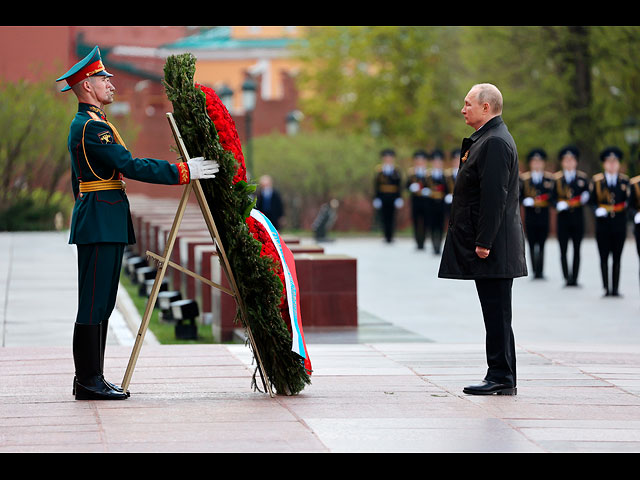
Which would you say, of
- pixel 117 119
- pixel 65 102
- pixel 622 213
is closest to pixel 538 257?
pixel 622 213

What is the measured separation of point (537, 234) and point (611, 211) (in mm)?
2827

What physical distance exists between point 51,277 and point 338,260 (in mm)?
5204

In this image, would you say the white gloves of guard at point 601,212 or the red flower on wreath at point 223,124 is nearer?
the red flower on wreath at point 223,124

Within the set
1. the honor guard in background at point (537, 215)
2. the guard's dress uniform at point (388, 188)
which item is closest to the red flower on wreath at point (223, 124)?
the honor guard in background at point (537, 215)

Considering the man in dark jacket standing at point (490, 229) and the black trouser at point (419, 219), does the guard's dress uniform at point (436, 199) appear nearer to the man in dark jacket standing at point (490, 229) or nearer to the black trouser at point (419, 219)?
the black trouser at point (419, 219)

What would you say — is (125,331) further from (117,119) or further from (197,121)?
(117,119)

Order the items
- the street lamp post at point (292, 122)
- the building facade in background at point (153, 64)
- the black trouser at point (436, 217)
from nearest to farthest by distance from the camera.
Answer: the black trouser at point (436, 217)
the building facade in background at point (153, 64)
the street lamp post at point (292, 122)

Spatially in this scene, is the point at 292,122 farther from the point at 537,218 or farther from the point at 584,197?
the point at 584,197

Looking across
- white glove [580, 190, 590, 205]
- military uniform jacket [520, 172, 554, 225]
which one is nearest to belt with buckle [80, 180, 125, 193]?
white glove [580, 190, 590, 205]

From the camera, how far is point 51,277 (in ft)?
54.5

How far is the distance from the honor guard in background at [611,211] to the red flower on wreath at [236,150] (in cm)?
1010

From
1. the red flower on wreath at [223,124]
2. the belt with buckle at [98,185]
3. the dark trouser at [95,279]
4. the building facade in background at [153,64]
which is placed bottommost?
the dark trouser at [95,279]

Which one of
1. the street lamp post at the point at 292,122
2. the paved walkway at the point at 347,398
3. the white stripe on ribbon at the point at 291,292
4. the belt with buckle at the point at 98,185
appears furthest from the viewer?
the street lamp post at the point at 292,122

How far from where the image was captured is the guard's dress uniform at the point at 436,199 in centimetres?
2631
